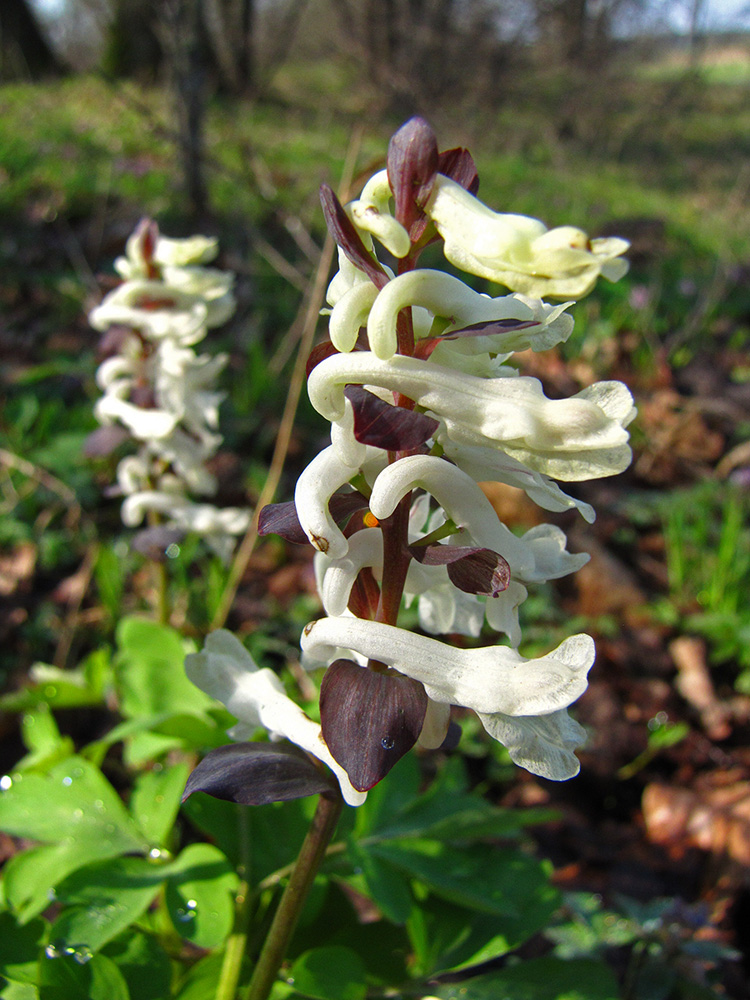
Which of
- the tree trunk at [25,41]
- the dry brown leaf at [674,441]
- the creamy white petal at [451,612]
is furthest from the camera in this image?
the tree trunk at [25,41]

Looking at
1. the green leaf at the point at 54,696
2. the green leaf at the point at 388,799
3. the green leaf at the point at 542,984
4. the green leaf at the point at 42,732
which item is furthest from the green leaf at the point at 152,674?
the green leaf at the point at 542,984

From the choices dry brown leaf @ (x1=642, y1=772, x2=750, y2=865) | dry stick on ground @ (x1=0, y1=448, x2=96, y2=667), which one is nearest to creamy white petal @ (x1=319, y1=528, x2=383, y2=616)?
dry brown leaf @ (x1=642, y1=772, x2=750, y2=865)

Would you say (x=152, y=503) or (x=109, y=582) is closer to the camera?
(x=152, y=503)

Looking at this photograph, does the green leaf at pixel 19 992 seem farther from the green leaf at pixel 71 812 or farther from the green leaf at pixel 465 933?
the green leaf at pixel 465 933

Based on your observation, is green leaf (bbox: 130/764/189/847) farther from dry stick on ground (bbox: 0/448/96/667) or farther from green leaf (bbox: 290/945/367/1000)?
dry stick on ground (bbox: 0/448/96/667)

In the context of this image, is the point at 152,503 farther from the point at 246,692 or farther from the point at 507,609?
the point at 507,609

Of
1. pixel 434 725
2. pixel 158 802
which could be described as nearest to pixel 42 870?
pixel 158 802
